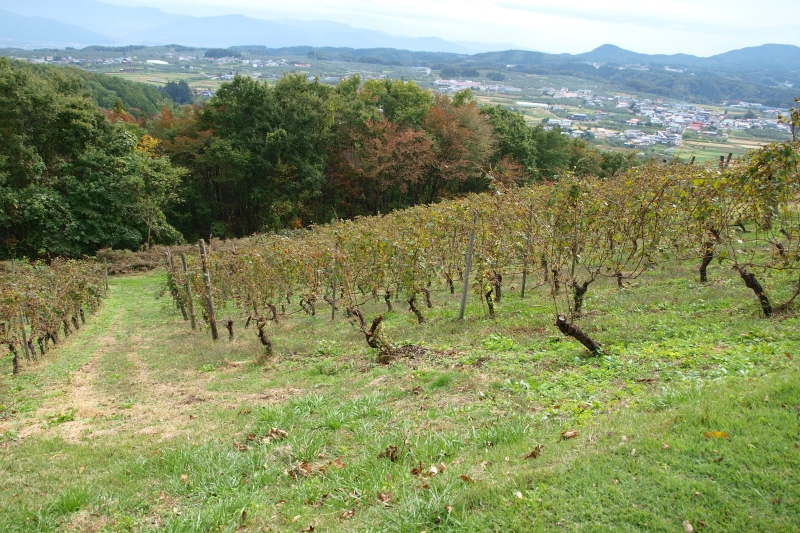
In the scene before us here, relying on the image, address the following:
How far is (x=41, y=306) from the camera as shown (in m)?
12.9

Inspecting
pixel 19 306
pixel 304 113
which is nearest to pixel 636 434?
pixel 19 306

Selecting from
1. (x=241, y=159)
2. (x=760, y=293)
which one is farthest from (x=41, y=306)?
(x=241, y=159)

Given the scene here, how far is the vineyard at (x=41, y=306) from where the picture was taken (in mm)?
11727

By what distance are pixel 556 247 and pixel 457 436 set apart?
18.2 ft

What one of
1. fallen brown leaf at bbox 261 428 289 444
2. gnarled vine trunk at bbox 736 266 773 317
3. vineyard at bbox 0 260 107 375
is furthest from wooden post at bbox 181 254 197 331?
gnarled vine trunk at bbox 736 266 773 317

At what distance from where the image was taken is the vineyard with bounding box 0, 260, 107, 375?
38.5 ft

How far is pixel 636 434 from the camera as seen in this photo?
14.2ft

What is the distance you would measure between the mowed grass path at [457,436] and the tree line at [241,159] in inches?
691

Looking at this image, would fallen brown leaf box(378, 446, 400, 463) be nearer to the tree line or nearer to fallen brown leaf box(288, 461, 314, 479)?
fallen brown leaf box(288, 461, 314, 479)

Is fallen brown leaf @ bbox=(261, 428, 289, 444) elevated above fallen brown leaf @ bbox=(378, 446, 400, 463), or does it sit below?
below

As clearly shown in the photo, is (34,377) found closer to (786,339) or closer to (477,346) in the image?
(477,346)

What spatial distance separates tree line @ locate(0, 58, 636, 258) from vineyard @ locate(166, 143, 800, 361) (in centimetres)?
1211

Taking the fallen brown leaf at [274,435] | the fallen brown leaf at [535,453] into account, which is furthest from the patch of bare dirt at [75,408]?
the fallen brown leaf at [535,453]

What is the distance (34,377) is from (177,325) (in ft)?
19.4
